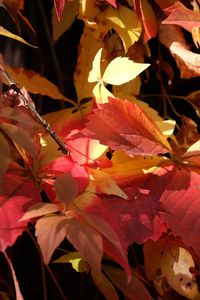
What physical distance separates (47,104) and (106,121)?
410 mm

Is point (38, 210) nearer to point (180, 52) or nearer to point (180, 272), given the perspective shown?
point (180, 272)

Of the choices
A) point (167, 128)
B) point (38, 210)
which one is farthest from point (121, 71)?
point (38, 210)

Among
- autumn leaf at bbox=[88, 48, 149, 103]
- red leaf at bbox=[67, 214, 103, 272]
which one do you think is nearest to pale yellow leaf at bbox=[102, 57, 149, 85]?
autumn leaf at bbox=[88, 48, 149, 103]

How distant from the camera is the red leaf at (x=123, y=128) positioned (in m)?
0.60

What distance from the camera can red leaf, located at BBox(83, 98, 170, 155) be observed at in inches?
23.5

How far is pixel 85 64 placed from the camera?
80cm

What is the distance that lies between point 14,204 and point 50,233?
84 mm

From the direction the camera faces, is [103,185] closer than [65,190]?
No

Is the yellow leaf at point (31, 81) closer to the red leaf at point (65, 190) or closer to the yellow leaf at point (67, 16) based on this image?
the yellow leaf at point (67, 16)

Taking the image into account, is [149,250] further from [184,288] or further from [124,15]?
[124,15]

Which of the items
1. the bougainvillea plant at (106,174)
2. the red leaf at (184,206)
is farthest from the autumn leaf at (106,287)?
the red leaf at (184,206)

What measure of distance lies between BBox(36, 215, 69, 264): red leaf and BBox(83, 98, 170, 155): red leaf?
0.13 metres

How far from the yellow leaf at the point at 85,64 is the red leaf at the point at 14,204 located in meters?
0.24

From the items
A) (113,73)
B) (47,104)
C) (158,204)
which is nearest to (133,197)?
(158,204)
